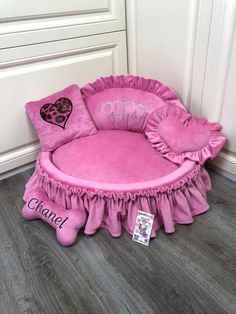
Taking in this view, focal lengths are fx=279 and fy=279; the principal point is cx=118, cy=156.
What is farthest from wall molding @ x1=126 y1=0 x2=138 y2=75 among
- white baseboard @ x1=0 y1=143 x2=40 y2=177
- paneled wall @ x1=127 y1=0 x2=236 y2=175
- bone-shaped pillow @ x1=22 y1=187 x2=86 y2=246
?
bone-shaped pillow @ x1=22 y1=187 x2=86 y2=246

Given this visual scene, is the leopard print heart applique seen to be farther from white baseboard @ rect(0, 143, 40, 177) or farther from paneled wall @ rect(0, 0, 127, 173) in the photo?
white baseboard @ rect(0, 143, 40, 177)

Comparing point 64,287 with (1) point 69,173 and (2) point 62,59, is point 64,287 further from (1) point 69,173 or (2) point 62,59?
(2) point 62,59

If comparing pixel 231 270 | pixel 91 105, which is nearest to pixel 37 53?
pixel 91 105

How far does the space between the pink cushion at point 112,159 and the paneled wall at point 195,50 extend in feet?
1.24

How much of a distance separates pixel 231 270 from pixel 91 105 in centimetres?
104

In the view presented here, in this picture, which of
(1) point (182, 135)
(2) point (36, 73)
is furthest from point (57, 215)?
(2) point (36, 73)

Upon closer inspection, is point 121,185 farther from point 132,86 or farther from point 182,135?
point 132,86

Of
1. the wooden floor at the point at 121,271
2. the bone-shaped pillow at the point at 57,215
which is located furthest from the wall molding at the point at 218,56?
the bone-shaped pillow at the point at 57,215

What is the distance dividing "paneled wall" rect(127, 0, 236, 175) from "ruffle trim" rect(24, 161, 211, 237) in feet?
1.20

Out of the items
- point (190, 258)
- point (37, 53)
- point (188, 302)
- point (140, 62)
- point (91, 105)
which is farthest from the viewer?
point (140, 62)

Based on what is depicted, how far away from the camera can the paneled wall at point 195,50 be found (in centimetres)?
126

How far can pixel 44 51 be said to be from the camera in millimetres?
1463

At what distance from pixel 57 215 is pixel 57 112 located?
0.54 metres

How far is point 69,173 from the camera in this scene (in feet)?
4.14
